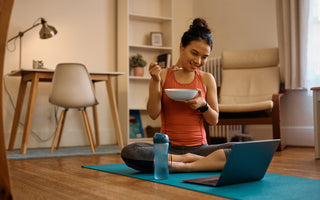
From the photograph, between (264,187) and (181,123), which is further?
(181,123)

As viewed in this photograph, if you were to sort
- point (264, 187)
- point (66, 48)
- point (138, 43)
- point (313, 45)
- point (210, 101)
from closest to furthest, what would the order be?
point (264, 187), point (210, 101), point (313, 45), point (66, 48), point (138, 43)

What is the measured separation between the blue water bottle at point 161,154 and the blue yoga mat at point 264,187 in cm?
4

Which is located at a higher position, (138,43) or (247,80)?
(138,43)

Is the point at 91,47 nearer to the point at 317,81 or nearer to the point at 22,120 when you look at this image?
the point at 22,120

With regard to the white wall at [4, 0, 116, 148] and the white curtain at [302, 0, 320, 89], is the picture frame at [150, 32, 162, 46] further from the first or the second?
the white curtain at [302, 0, 320, 89]

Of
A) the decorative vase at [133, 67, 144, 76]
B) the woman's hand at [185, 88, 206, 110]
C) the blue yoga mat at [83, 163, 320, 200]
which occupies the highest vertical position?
the decorative vase at [133, 67, 144, 76]

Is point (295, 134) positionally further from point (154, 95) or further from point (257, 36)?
point (154, 95)

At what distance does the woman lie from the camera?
187 cm

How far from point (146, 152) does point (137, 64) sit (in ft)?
8.76

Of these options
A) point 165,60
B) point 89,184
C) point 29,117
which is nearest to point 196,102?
point 89,184

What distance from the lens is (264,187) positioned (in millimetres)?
1497

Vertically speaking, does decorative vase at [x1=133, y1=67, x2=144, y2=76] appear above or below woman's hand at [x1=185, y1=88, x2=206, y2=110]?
above

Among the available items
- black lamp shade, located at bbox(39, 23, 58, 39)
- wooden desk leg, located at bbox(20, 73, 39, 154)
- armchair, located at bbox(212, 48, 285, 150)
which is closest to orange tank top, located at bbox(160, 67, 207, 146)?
armchair, located at bbox(212, 48, 285, 150)

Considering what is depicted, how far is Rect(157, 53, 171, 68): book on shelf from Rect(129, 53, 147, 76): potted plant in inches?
9.5
